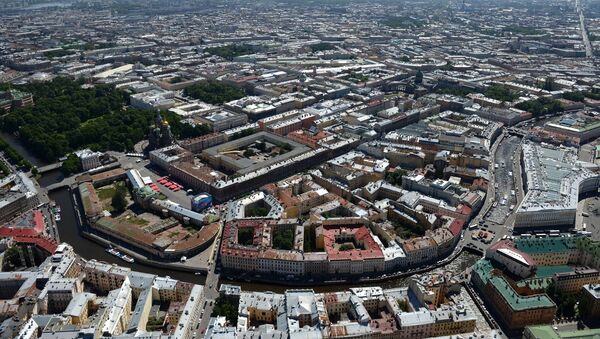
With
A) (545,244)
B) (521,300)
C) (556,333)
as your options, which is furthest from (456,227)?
(556,333)

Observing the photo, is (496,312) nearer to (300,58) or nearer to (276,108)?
(276,108)

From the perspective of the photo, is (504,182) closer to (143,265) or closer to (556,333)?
(556,333)

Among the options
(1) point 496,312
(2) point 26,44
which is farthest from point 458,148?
(2) point 26,44

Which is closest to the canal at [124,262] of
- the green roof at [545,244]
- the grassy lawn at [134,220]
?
the green roof at [545,244]

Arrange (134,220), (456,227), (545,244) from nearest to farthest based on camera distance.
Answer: (545,244)
(456,227)
(134,220)

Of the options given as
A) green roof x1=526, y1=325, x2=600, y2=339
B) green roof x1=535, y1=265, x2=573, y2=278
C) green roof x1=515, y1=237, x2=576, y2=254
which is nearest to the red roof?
green roof x1=515, y1=237, x2=576, y2=254

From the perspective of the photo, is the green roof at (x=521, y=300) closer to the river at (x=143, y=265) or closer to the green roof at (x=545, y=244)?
the river at (x=143, y=265)

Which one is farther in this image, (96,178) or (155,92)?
(155,92)

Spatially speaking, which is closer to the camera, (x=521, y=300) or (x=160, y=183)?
(x=521, y=300)
